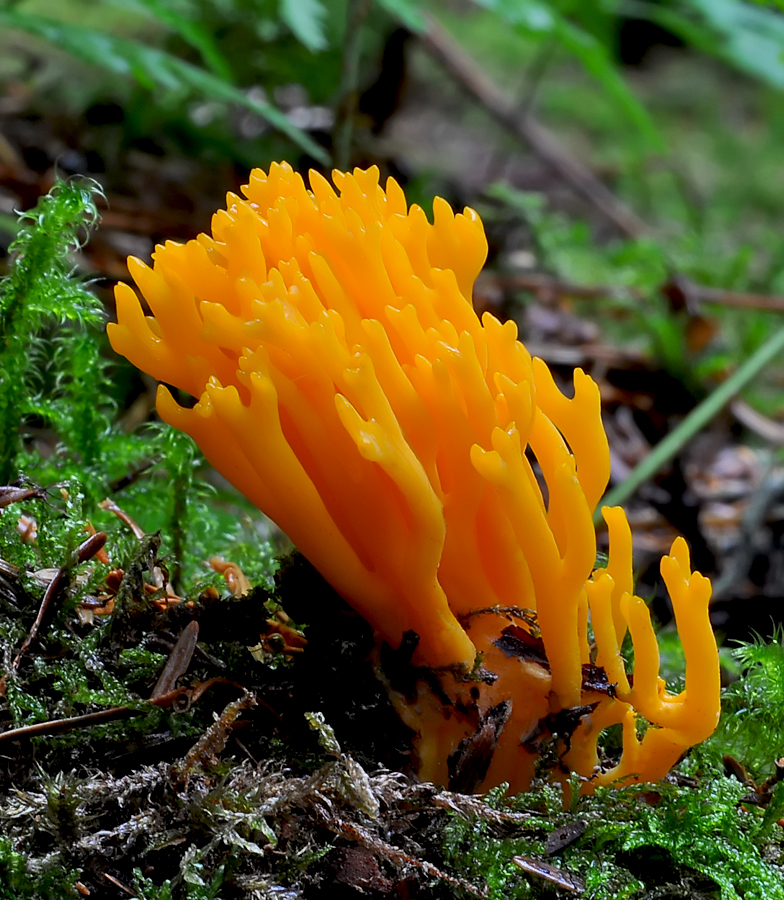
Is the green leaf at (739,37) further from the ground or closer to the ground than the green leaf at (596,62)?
further from the ground

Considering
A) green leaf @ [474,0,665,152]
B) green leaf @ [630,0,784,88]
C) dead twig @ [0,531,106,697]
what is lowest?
dead twig @ [0,531,106,697]

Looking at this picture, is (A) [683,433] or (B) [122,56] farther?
(A) [683,433]

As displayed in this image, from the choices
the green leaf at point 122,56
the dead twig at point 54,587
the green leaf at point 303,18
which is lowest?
the dead twig at point 54,587

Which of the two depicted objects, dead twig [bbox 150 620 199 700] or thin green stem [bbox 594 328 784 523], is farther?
thin green stem [bbox 594 328 784 523]

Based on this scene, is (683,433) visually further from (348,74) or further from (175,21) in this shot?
(175,21)

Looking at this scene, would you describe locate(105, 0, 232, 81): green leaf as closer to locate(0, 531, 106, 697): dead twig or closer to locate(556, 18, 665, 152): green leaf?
locate(556, 18, 665, 152): green leaf

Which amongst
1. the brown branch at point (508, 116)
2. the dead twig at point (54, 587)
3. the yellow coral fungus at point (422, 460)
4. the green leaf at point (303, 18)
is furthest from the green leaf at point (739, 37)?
the dead twig at point (54, 587)

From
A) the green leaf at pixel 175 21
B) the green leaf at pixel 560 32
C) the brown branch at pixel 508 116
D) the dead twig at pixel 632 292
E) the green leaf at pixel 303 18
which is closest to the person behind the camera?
the green leaf at pixel 303 18

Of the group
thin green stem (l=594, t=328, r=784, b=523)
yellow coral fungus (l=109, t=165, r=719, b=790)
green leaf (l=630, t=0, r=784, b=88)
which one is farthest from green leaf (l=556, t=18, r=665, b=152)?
yellow coral fungus (l=109, t=165, r=719, b=790)

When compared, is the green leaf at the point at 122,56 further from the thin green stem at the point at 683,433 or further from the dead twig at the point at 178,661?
the dead twig at the point at 178,661

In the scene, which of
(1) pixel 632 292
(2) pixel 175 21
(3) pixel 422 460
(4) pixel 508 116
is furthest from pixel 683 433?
(4) pixel 508 116
